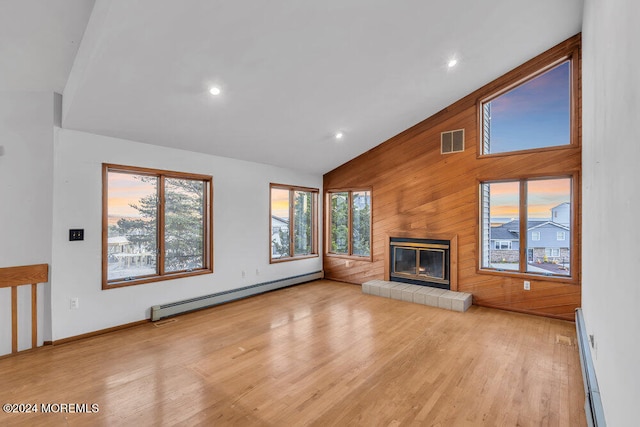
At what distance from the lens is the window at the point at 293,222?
614 cm

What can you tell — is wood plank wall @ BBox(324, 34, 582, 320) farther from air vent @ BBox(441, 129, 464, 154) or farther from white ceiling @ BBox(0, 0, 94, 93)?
white ceiling @ BBox(0, 0, 94, 93)

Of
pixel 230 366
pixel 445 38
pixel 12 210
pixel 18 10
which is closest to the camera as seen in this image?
pixel 18 10

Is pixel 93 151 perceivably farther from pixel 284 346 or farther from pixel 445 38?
pixel 445 38

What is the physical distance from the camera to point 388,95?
4.48 meters

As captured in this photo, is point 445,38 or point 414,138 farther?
point 414,138

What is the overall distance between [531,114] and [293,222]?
4.56 meters

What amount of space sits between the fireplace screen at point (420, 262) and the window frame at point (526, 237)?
0.58 meters

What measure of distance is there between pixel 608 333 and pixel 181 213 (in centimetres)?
491

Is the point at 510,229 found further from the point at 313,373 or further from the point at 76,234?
the point at 76,234

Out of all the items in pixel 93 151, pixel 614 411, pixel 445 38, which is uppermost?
pixel 445 38

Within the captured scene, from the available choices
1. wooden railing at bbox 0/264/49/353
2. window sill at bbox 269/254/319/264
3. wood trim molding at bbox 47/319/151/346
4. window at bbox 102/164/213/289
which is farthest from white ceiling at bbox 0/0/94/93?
window sill at bbox 269/254/319/264

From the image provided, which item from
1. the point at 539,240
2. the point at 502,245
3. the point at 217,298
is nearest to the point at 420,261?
the point at 502,245

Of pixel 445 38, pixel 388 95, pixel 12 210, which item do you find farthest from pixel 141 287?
pixel 445 38

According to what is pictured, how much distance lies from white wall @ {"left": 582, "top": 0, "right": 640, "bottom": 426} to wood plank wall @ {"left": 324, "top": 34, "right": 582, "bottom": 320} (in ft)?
7.60
